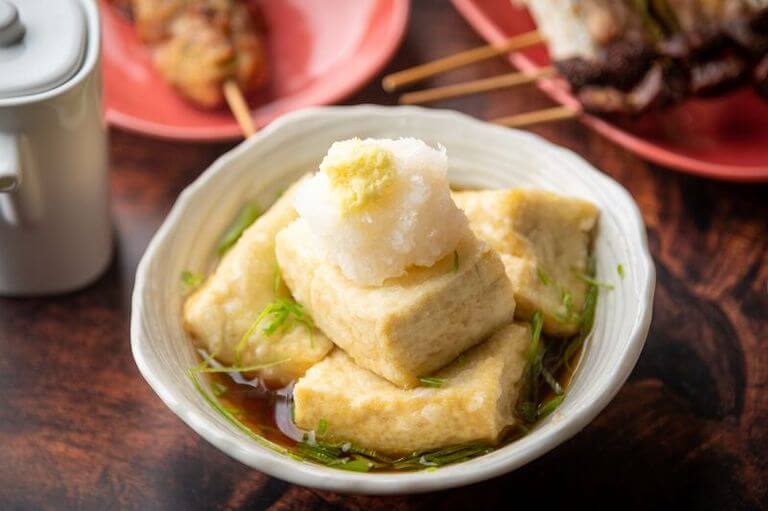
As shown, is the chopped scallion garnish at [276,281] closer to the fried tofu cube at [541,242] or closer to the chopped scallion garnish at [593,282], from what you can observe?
the fried tofu cube at [541,242]

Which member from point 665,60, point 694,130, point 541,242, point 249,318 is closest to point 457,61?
point 665,60

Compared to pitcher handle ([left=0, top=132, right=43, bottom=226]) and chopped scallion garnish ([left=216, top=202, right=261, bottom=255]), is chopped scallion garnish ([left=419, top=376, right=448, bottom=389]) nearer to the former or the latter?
chopped scallion garnish ([left=216, top=202, right=261, bottom=255])

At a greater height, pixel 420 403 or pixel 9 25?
pixel 9 25

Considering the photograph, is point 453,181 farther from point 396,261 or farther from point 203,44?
point 203,44

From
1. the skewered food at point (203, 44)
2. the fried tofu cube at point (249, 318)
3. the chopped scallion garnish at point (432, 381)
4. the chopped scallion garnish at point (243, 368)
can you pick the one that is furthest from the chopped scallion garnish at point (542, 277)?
the skewered food at point (203, 44)

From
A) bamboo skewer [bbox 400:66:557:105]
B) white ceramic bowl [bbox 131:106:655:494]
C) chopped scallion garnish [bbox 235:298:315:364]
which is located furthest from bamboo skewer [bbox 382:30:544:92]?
chopped scallion garnish [bbox 235:298:315:364]

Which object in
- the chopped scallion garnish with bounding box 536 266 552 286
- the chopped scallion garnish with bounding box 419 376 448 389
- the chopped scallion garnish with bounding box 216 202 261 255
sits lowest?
the chopped scallion garnish with bounding box 216 202 261 255
